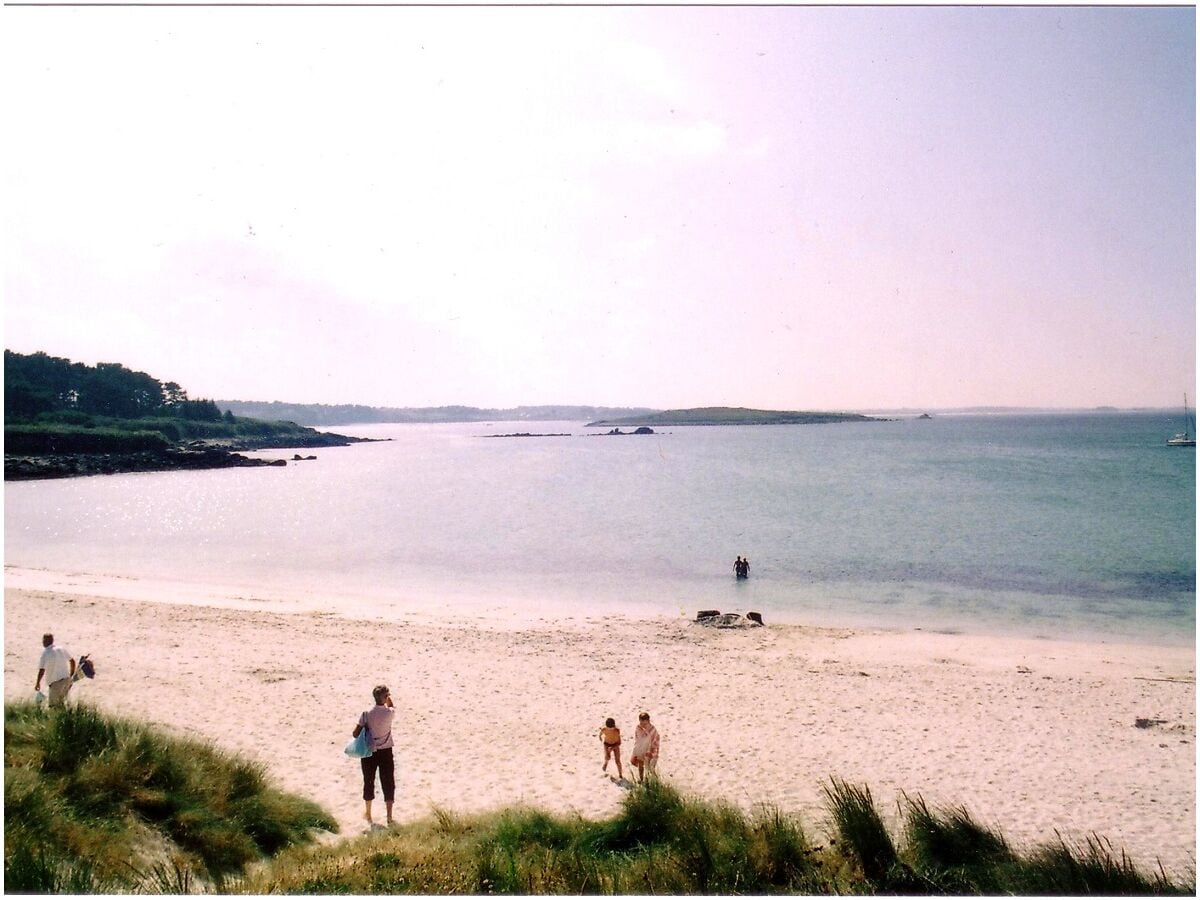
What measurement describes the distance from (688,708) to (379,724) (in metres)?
5.75

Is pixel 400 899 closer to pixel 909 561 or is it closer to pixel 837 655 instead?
pixel 837 655

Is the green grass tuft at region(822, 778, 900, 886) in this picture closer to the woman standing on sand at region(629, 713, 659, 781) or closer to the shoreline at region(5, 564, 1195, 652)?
the woman standing on sand at region(629, 713, 659, 781)

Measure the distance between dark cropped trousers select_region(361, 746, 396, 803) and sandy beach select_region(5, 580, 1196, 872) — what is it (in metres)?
0.34

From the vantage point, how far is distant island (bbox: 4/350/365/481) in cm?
4697

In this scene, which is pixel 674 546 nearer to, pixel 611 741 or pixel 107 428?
pixel 611 741

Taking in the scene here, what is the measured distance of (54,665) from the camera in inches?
349

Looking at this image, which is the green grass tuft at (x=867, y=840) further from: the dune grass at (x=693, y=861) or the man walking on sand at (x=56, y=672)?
the man walking on sand at (x=56, y=672)

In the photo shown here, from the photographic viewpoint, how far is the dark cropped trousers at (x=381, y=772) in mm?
7027

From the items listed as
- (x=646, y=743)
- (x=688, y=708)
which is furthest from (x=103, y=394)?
(x=646, y=743)

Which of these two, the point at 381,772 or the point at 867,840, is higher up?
the point at 381,772

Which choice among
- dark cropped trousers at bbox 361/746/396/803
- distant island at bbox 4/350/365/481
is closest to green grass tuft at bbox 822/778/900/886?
dark cropped trousers at bbox 361/746/396/803

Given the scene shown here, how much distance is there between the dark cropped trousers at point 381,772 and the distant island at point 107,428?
29.0 meters

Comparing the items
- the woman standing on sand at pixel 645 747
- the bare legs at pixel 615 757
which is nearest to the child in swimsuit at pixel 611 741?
the bare legs at pixel 615 757

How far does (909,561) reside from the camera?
27.8 meters
